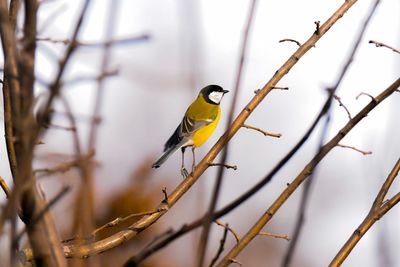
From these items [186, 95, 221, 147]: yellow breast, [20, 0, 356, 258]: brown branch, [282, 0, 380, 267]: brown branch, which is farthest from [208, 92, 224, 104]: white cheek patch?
[282, 0, 380, 267]: brown branch

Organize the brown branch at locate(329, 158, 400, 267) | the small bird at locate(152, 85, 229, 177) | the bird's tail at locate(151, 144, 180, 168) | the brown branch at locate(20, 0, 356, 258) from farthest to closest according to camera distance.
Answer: the small bird at locate(152, 85, 229, 177) < the bird's tail at locate(151, 144, 180, 168) < the brown branch at locate(20, 0, 356, 258) < the brown branch at locate(329, 158, 400, 267)

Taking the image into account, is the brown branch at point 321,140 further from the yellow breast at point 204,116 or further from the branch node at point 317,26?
the yellow breast at point 204,116

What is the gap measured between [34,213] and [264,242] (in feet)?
18.3

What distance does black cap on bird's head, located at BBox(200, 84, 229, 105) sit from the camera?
11.7 ft

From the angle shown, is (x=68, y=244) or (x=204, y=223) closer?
(x=204, y=223)

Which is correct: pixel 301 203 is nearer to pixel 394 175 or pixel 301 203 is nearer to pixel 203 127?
pixel 394 175

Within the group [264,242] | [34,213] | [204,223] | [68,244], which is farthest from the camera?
[264,242]

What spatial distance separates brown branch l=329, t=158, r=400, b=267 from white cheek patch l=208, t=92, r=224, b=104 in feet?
7.87

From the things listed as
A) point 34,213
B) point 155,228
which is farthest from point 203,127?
point 34,213

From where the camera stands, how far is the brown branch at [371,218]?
3.48ft

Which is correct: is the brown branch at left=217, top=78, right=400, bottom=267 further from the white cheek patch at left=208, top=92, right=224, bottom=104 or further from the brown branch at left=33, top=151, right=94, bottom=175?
the white cheek patch at left=208, top=92, right=224, bottom=104

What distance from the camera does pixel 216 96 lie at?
3621mm

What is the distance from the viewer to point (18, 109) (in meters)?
0.72

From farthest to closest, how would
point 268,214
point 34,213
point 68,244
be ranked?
point 68,244, point 268,214, point 34,213
